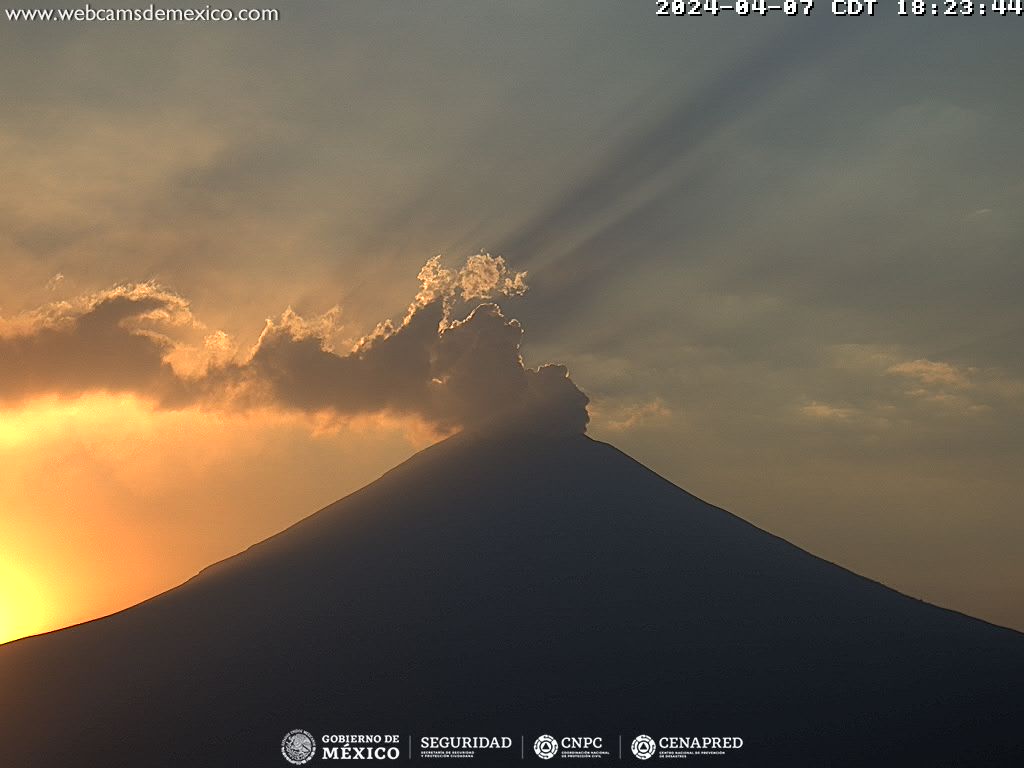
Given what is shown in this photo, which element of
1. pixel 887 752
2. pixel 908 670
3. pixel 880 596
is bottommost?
pixel 887 752

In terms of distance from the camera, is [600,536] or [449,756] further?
[600,536]

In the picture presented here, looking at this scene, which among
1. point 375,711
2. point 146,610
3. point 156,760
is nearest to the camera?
point 156,760

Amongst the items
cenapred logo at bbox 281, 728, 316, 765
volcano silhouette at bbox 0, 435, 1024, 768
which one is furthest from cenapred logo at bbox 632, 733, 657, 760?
cenapred logo at bbox 281, 728, 316, 765

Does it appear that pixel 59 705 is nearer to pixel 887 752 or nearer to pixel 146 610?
pixel 146 610

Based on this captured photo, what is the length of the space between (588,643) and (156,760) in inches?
Answer: 2497

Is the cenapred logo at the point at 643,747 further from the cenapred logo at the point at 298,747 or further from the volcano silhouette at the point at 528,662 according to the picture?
the cenapred logo at the point at 298,747

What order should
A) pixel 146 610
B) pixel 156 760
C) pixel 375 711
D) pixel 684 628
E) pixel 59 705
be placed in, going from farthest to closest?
pixel 146 610 < pixel 684 628 < pixel 59 705 < pixel 375 711 < pixel 156 760

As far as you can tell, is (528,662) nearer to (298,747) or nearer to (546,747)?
(546,747)

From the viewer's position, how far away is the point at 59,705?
158m

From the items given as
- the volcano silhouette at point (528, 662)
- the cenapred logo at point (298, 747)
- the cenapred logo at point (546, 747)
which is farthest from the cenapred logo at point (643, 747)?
the cenapred logo at point (298, 747)

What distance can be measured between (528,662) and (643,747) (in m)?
26.1

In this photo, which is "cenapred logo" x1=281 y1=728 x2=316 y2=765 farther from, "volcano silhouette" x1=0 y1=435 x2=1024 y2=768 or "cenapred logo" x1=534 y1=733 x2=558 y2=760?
"cenapred logo" x1=534 y1=733 x2=558 y2=760

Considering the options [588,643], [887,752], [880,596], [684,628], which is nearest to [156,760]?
[588,643]

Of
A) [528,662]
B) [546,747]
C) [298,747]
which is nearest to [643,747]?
[546,747]
